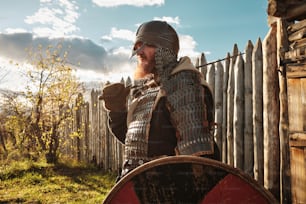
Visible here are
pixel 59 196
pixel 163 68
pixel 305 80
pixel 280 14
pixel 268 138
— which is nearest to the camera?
pixel 163 68

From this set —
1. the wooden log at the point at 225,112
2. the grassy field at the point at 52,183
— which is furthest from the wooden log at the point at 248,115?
the grassy field at the point at 52,183

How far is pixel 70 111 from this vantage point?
9430 mm

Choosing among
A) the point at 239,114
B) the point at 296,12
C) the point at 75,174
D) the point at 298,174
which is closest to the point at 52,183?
the point at 75,174

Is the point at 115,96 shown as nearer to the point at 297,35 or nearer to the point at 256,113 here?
the point at 297,35

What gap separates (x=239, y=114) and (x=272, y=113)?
2.59 ft

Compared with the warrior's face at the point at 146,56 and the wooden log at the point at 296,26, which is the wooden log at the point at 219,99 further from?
the warrior's face at the point at 146,56

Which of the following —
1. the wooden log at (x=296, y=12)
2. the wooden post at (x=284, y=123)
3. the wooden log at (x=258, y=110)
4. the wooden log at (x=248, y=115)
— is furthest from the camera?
the wooden log at (x=248, y=115)

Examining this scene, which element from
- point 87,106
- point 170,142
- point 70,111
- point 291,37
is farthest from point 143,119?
point 70,111

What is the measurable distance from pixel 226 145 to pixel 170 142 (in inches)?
97.6

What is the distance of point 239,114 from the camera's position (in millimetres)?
4301

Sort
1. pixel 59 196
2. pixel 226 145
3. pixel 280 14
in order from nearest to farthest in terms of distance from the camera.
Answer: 1. pixel 280 14
2. pixel 226 145
3. pixel 59 196

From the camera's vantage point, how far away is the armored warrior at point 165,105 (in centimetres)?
214

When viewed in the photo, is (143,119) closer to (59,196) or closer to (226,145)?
(226,145)

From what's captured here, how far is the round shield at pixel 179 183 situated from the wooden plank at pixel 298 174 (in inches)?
64.7
